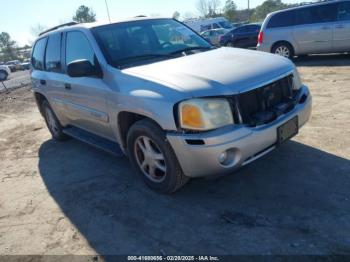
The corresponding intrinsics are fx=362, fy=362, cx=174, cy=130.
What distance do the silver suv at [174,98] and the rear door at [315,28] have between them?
7.19 metres

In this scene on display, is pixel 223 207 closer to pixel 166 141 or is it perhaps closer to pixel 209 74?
pixel 166 141

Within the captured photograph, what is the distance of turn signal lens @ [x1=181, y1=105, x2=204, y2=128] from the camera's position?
3.18m

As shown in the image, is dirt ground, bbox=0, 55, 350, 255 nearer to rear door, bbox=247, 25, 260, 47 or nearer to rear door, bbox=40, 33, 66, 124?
rear door, bbox=40, 33, 66, 124

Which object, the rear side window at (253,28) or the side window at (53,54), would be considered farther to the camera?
the rear side window at (253,28)

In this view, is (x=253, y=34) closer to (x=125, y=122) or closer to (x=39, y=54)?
(x=39, y=54)

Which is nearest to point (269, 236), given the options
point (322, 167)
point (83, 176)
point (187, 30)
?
point (322, 167)

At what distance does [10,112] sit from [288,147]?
8.64m

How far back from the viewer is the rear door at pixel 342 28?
10.3 meters

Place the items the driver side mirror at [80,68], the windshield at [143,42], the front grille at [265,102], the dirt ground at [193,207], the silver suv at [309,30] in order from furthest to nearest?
the silver suv at [309,30] < the windshield at [143,42] < the driver side mirror at [80,68] < the front grille at [265,102] < the dirt ground at [193,207]

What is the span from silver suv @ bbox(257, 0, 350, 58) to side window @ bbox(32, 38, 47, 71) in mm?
7846

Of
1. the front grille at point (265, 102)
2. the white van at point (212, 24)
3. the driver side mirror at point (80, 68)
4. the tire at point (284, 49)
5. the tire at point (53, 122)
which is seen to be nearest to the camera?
the front grille at point (265, 102)

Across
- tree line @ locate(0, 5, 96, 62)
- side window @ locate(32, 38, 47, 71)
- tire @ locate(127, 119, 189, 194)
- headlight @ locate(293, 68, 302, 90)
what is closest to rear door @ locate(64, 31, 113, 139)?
tire @ locate(127, 119, 189, 194)

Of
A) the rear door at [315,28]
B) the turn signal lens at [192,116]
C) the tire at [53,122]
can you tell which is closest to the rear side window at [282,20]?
the rear door at [315,28]

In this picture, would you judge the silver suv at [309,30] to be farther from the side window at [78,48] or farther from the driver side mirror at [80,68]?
the driver side mirror at [80,68]
